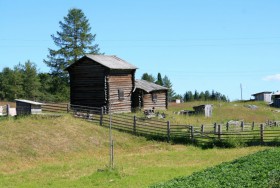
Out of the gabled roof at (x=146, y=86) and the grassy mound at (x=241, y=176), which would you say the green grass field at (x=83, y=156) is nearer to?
the grassy mound at (x=241, y=176)

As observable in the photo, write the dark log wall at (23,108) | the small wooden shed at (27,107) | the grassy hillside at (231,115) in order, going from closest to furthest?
the small wooden shed at (27,107) < the dark log wall at (23,108) < the grassy hillside at (231,115)

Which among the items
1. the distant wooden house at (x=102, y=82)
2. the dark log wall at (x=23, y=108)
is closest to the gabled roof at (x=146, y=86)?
the distant wooden house at (x=102, y=82)

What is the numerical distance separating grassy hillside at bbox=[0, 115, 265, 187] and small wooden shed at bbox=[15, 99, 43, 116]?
2.11m

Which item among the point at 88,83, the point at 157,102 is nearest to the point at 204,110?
the point at 157,102

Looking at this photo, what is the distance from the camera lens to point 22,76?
82438 millimetres

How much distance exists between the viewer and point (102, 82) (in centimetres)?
4291

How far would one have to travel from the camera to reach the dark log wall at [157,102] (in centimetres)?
4764

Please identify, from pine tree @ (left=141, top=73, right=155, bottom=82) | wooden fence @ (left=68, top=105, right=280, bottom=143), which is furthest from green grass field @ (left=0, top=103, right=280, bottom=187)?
pine tree @ (left=141, top=73, right=155, bottom=82)

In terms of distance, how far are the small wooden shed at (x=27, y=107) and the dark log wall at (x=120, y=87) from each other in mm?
8928

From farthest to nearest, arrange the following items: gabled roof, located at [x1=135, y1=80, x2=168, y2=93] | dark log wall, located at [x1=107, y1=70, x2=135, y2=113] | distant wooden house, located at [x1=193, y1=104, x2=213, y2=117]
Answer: distant wooden house, located at [x1=193, y1=104, x2=213, y2=117], gabled roof, located at [x1=135, y1=80, x2=168, y2=93], dark log wall, located at [x1=107, y1=70, x2=135, y2=113]

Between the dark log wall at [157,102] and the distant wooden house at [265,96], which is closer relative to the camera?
the dark log wall at [157,102]

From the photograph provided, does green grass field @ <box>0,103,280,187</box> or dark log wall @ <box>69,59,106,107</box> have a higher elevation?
dark log wall @ <box>69,59,106,107</box>

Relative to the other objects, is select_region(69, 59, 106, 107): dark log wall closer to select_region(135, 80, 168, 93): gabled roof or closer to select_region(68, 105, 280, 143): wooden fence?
select_region(68, 105, 280, 143): wooden fence

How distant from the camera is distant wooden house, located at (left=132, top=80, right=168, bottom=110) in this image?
47.0 m
